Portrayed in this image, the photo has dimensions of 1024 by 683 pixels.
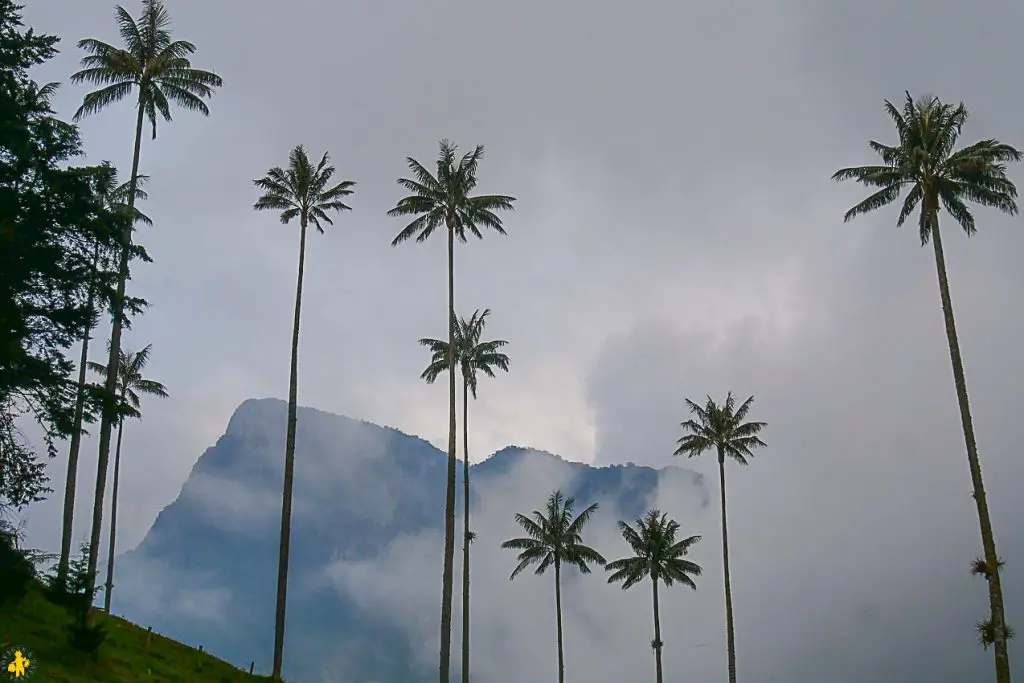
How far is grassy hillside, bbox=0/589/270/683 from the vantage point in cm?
2839

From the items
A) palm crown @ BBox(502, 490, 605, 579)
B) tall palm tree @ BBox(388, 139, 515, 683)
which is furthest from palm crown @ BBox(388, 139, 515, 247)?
palm crown @ BBox(502, 490, 605, 579)

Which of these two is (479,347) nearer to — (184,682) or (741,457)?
(741,457)

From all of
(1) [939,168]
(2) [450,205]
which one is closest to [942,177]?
(1) [939,168]

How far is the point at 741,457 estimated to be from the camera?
206 ft

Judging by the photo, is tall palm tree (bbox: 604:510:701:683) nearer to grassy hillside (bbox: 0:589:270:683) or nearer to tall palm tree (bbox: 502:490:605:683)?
tall palm tree (bbox: 502:490:605:683)

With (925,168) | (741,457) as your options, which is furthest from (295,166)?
(741,457)

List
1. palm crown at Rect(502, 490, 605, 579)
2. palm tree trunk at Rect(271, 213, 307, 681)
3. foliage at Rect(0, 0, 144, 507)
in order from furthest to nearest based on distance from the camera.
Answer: palm crown at Rect(502, 490, 605, 579) → palm tree trunk at Rect(271, 213, 307, 681) → foliage at Rect(0, 0, 144, 507)

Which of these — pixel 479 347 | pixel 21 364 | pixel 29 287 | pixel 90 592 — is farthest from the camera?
pixel 479 347

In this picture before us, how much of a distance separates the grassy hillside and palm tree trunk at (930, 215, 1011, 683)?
103 ft

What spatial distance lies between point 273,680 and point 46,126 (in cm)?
2632

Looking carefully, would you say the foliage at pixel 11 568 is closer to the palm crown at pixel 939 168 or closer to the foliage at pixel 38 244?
the foliage at pixel 38 244

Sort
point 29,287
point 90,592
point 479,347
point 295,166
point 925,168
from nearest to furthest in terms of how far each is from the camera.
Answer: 1. point 29,287
2. point 90,592
3. point 925,168
4. point 295,166
5. point 479,347

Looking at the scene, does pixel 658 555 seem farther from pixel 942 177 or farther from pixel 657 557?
pixel 942 177

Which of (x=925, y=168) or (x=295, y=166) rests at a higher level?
(x=295, y=166)
